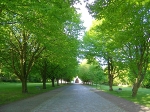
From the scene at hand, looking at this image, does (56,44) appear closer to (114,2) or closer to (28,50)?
(28,50)

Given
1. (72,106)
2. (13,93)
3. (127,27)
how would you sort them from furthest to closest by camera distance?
(13,93)
(127,27)
(72,106)

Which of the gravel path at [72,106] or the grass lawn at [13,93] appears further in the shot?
the grass lawn at [13,93]

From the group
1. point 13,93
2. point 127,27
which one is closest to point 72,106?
point 127,27

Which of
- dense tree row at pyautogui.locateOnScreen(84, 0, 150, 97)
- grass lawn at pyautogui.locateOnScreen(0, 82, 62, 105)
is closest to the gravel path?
grass lawn at pyautogui.locateOnScreen(0, 82, 62, 105)

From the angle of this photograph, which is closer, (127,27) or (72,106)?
(72,106)

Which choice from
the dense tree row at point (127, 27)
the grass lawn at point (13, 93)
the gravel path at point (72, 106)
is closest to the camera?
the dense tree row at point (127, 27)

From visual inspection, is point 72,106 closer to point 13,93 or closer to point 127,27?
point 127,27

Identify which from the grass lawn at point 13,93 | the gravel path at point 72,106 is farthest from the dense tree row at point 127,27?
the grass lawn at point 13,93

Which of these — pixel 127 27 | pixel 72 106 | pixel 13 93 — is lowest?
pixel 72 106

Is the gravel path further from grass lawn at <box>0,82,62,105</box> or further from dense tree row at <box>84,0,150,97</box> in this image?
dense tree row at <box>84,0,150,97</box>

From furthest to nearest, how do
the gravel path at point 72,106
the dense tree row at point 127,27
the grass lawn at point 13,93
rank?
the grass lawn at point 13,93
the gravel path at point 72,106
the dense tree row at point 127,27

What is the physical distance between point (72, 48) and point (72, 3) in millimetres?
15633

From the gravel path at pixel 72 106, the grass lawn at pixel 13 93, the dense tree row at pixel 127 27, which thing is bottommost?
the gravel path at pixel 72 106

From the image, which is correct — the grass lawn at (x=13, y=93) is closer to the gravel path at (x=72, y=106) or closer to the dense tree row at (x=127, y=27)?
the gravel path at (x=72, y=106)
